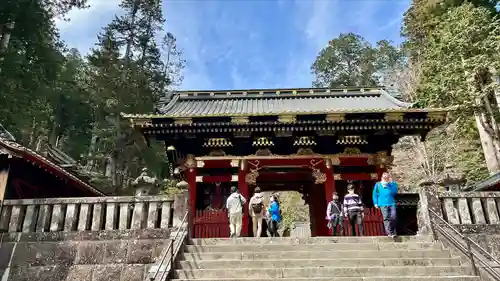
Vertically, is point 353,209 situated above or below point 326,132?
below

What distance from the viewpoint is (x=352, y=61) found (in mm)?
40469

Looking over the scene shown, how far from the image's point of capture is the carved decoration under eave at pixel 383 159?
12320mm

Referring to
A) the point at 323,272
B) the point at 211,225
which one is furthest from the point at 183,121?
the point at 323,272

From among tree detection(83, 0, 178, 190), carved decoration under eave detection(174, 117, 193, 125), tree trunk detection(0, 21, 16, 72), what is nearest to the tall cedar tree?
tree detection(83, 0, 178, 190)

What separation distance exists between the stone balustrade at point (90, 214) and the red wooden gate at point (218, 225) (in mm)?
1968

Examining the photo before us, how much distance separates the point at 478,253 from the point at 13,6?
19.8 m

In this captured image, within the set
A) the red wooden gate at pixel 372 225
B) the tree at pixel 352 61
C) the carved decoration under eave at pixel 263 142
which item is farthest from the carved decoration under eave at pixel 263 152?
the tree at pixel 352 61

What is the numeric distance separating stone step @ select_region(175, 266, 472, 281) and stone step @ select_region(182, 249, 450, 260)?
584mm

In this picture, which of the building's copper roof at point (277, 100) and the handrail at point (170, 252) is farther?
the building's copper roof at point (277, 100)

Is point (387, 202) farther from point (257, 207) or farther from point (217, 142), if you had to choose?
point (217, 142)

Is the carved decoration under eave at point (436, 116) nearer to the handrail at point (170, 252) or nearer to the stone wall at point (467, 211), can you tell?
the stone wall at point (467, 211)

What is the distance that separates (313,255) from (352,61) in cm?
3579

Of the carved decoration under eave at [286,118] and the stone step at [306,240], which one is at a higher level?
the carved decoration under eave at [286,118]

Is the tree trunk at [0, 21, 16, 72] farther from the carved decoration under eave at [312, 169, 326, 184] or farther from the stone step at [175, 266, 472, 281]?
the stone step at [175, 266, 472, 281]
